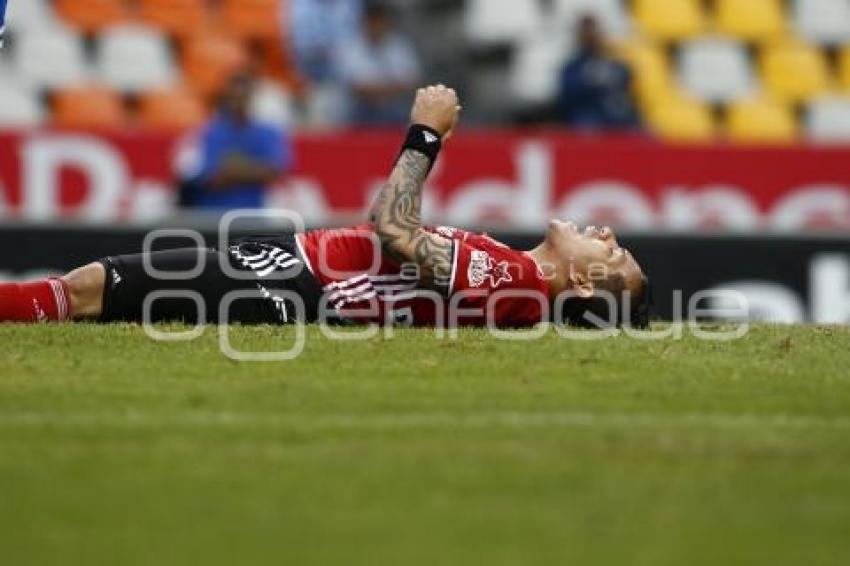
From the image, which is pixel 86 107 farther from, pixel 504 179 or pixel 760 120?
pixel 760 120

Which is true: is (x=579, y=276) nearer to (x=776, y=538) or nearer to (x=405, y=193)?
(x=405, y=193)

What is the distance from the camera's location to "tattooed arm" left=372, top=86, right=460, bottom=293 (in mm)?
8570

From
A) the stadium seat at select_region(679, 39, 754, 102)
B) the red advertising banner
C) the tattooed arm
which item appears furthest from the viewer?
the stadium seat at select_region(679, 39, 754, 102)

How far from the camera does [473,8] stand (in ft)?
61.6

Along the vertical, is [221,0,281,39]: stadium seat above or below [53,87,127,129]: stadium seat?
above

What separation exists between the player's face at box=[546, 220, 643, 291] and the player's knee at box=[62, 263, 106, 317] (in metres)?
2.15

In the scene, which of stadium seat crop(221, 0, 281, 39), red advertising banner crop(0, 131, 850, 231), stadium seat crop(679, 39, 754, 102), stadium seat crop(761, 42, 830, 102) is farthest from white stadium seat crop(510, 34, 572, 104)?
stadium seat crop(761, 42, 830, 102)

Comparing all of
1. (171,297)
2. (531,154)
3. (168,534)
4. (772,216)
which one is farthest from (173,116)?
(168,534)

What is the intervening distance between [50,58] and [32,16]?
0.42 metres

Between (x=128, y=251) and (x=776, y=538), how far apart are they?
9.10 metres

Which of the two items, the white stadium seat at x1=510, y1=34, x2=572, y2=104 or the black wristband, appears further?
the white stadium seat at x1=510, y1=34, x2=572, y2=104

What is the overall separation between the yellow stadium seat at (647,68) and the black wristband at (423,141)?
10.1m

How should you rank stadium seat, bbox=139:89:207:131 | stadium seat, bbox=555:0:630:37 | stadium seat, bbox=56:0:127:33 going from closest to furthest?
stadium seat, bbox=139:89:207:131, stadium seat, bbox=56:0:127:33, stadium seat, bbox=555:0:630:37

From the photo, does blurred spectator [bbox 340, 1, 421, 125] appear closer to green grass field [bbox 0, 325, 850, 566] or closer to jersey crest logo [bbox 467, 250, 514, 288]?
jersey crest logo [bbox 467, 250, 514, 288]
